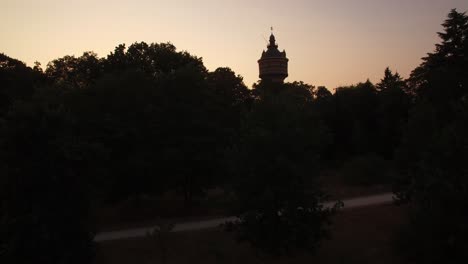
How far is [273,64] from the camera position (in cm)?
8900

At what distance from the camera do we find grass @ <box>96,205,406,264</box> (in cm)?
1578

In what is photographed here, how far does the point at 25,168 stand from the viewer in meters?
12.5

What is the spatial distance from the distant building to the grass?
7102 cm

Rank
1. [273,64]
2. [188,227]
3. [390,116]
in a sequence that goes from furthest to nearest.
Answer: [273,64], [390,116], [188,227]

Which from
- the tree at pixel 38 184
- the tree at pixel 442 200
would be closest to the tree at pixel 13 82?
the tree at pixel 38 184

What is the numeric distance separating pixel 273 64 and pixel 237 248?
2919 inches

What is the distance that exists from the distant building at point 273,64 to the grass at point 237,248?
71.0 m

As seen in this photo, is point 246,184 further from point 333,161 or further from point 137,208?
point 333,161

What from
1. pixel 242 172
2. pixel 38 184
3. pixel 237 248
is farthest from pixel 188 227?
pixel 38 184

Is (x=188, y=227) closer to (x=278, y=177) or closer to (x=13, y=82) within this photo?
(x=278, y=177)

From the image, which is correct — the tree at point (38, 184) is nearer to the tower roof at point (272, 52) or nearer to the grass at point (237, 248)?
the grass at point (237, 248)

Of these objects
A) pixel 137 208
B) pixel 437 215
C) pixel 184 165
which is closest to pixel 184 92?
pixel 184 165

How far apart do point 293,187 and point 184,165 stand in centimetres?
893

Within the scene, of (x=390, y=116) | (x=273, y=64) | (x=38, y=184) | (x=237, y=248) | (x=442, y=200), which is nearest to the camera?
(x=442, y=200)
